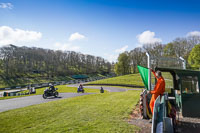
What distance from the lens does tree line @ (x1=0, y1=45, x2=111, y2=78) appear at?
2579 inches

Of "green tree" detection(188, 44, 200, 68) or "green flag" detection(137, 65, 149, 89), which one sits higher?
"green tree" detection(188, 44, 200, 68)

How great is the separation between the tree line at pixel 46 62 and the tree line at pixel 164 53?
2885cm

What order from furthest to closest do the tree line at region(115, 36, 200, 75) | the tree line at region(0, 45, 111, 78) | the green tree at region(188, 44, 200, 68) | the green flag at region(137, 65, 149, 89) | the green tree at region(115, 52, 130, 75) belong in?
the green tree at region(115, 52, 130, 75)
the tree line at region(0, 45, 111, 78)
the tree line at region(115, 36, 200, 75)
the green tree at region(188, 44, 200, 68)
the green flag at region(137, 65, 149, 89)

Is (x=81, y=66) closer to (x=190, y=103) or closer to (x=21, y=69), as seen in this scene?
(x=21, y=69)

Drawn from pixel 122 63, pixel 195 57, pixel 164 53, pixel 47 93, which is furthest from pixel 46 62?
pixel 195 57

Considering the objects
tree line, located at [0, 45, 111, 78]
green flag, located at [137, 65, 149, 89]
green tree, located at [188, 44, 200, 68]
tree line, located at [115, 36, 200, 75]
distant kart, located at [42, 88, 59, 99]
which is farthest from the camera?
tree line, located at [0, 45, 111, 78]

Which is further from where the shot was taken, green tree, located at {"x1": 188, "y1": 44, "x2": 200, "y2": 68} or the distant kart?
green tree, located at {"x1": 188, "y1": 44, "x2": 200, "y2": 68}

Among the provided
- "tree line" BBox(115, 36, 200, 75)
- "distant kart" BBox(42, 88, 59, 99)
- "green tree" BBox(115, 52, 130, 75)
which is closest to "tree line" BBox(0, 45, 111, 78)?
"green tree" BBox(115, 52, 130, 75)

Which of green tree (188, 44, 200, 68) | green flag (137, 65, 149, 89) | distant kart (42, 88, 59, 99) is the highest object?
green tree (188, 44, 200, 68)

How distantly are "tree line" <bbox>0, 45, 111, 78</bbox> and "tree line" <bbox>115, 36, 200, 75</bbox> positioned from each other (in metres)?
28.8

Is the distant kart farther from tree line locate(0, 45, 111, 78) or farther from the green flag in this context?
tree line locate(0, 45, 111, 78)

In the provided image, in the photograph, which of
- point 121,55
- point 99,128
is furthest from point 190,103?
point 121,55

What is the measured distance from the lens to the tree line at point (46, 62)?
6551cm

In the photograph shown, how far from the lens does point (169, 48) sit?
5419 cm
